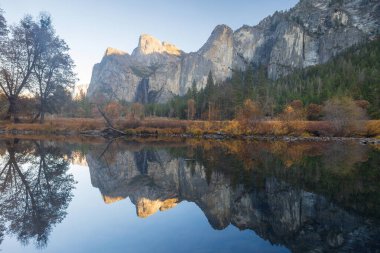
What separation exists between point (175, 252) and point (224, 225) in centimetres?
228

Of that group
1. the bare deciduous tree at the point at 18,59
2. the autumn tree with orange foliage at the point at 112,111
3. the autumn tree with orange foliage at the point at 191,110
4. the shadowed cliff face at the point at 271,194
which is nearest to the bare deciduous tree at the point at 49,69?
the bare deciduous tree at the point at 18,59

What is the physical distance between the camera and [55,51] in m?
39.2

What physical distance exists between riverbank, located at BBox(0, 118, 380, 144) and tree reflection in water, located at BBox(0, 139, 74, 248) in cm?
2595

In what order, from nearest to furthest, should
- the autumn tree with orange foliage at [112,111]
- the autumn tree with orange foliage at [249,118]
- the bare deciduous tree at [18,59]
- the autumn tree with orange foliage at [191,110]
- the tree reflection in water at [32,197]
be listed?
1. the tree reflection in water at [32,197]
2. the bare deciduous tree at [18,59]
3. the autumn tree with orange foliage at [249,118]
4. the autumn tree with orange foliage at [112,111]
5. the autumn tree with orange foliage at [191,110]

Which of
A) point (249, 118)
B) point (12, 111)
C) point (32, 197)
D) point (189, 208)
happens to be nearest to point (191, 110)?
point (249, 118)

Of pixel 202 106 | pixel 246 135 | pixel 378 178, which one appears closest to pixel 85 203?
pixel 378 178

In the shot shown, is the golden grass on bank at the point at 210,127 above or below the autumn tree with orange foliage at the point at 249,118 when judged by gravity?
below

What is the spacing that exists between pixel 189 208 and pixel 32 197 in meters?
5.19

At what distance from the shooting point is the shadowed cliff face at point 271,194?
6793mm

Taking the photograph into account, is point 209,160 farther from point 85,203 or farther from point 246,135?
point 246,135

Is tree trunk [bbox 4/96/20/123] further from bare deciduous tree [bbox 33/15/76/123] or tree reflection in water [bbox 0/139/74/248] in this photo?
tree reflection in water [bbox 0/139/74/248]

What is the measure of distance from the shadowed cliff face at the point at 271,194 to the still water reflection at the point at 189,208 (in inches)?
1.3

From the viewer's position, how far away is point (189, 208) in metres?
9.37

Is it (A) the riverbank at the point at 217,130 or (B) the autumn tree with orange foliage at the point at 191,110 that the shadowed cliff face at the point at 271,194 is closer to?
(A) the riverbank at the point at 217,130
